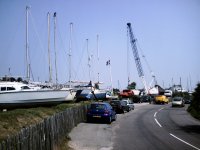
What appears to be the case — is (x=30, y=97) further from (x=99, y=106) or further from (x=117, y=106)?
(x=117, y=106)

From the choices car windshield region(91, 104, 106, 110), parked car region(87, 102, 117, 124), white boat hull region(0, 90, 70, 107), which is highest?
white boat hull region(0, 90, 70, 107)

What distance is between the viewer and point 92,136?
19812mm

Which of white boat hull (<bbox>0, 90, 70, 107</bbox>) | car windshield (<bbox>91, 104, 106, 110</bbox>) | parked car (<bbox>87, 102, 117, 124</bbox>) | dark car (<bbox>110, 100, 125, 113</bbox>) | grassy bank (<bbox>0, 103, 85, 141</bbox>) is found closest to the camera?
grassy bank (<bbox>0, 103, 85, 141</bbox>)

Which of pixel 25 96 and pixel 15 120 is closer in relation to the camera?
pixel 15 120

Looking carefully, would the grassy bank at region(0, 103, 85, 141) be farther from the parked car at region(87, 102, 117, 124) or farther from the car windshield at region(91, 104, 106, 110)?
the car windshield at region(91, 104, 106, 110)

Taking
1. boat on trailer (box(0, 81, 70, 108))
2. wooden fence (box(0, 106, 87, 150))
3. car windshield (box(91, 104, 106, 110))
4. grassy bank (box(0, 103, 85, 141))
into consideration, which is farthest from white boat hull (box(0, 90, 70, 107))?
wooden fence (box(0, 106, 87, 150))

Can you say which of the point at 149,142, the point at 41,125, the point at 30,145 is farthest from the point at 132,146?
the point at 30,145

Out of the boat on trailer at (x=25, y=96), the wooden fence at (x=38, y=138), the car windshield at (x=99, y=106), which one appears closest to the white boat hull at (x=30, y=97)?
the boat on trailer at (x=25, y=96)

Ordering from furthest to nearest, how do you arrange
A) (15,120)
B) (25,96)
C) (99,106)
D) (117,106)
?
(117,106) < (99,106) < (25,96) < (15,120)

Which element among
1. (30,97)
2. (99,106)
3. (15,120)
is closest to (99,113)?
(99,106)

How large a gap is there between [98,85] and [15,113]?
47438mm

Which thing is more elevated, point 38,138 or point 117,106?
point 38,138

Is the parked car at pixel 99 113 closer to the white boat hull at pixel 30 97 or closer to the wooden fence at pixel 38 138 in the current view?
the white boat hull at pixel 30 97

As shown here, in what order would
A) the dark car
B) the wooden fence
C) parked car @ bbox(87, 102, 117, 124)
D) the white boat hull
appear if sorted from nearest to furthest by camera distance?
the wooden fence → the white boat hull → parked car @ bbox(87, 102, 117, 124) → the dark car
